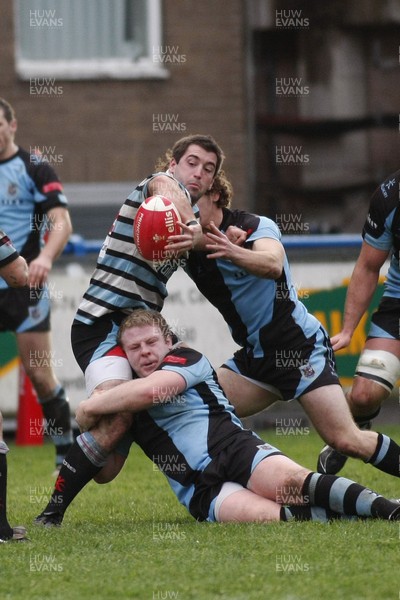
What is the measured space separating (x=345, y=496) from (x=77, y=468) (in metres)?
1.34

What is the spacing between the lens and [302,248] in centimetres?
1196

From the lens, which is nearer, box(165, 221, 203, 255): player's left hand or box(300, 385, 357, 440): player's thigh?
box(165, 221, 203, 255): player's left hand

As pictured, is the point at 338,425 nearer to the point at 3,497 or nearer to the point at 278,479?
the point at 278,479

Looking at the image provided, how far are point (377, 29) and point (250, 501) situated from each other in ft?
38.2

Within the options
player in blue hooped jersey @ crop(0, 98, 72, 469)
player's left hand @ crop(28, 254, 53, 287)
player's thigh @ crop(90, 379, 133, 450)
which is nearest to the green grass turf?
player's thigh @ crop(90, 379, 133, 450)

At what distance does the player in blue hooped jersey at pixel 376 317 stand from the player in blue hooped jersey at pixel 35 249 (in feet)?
7.71

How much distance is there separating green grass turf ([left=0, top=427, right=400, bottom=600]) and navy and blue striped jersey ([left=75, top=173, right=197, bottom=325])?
109 centimetres

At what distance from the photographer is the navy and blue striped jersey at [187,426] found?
249 inches

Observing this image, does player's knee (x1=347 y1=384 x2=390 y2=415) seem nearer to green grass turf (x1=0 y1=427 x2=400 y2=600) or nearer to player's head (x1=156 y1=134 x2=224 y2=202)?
green grass turf (x1=0 y1=427 x2=400 y2=600)

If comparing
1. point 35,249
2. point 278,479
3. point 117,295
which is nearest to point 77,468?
point 117,295

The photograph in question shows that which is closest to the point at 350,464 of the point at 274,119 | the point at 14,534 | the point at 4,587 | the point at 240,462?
the point at 240,462

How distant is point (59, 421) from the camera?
8.97 metres

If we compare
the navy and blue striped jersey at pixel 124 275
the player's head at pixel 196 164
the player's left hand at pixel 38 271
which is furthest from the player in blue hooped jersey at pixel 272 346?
the player's left hand at pixel 38 271

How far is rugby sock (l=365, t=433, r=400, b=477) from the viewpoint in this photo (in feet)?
22.0
